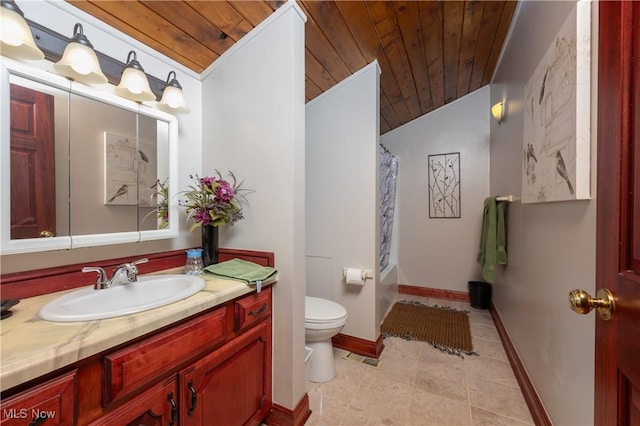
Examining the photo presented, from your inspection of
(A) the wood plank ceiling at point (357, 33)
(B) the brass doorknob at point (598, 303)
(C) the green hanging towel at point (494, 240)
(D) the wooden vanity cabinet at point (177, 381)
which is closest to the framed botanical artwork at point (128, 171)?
(A) the wood plank ceiling at point (357, 33)

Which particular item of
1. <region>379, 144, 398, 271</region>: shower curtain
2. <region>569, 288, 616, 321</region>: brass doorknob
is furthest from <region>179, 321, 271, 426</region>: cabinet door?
<region>379, 144, 398, 271</region>: shower curtain

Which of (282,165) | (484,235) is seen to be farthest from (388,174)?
(282,165)

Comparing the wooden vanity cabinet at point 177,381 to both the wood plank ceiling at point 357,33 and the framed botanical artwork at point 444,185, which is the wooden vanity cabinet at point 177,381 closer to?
the wood plank ceiling at point 357,33

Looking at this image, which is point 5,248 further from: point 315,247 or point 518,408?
point 518,408

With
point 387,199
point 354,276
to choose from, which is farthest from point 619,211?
point 387,199

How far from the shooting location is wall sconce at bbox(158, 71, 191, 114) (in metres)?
1.36

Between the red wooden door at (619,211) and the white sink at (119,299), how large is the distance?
1220 mm

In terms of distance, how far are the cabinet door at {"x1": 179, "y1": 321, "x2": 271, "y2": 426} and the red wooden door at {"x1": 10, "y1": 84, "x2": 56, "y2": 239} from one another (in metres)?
0.79

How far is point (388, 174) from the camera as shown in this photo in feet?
10.0

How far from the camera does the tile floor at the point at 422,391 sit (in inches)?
55.4

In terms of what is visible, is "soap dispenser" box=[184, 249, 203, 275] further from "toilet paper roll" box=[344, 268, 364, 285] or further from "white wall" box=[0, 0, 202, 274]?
"toilet paper roll" box=[344, 268, 364, 285]

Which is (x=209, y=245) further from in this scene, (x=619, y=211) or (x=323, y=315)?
(x=619, y=211)

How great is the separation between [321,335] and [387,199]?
1909 mm

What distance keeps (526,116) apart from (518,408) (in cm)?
172
